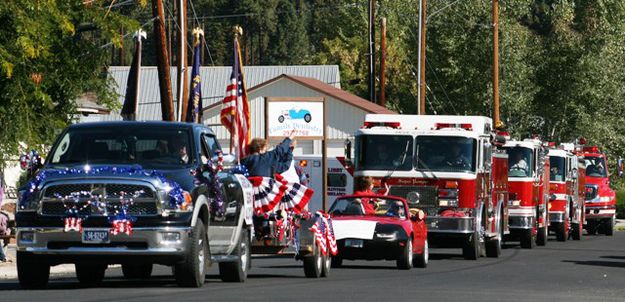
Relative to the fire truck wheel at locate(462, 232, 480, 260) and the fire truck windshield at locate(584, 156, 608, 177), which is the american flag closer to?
the fire truck wheel at locate(462, 232, 480, 260)

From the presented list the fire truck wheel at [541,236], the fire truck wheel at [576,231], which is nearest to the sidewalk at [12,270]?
the fire truck wheel at [541,236]

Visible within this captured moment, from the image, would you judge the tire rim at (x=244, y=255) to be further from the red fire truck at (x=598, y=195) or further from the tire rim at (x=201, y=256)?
the red fire truck at (x=598, y=195)

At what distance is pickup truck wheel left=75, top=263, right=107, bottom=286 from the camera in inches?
830

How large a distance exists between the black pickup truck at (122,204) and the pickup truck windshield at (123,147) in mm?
12

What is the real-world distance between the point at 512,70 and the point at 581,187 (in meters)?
32.2

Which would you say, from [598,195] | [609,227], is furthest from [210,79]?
[598,195]

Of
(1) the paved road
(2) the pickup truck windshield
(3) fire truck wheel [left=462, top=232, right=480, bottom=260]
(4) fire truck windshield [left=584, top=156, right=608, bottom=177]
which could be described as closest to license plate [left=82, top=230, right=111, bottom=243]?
(1) the paved road

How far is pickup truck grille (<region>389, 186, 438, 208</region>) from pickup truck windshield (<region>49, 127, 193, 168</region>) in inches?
415

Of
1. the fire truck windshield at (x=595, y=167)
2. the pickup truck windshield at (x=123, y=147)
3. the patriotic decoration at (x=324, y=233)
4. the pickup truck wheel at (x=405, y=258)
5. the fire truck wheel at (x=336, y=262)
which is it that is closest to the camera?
the pickup truck windshield at (x=123, y=147)

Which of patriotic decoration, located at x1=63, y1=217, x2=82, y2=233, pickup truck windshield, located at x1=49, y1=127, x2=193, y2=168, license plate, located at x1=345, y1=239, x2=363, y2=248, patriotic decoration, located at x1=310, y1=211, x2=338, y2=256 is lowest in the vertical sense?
license plate, located at x1=345, y1=239, x2=363, y2=248

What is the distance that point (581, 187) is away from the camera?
4688 centimetres

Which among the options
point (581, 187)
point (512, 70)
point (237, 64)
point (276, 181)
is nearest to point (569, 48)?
point (512, 70)

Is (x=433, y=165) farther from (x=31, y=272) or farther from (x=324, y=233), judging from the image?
(x=31, y=272)

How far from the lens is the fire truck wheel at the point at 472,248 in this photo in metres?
30.7
